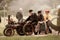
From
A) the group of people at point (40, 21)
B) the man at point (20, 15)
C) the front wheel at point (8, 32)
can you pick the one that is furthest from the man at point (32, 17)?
the front wheel at point (8, 32)

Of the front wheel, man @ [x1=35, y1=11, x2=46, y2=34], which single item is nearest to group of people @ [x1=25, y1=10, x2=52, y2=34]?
man @ [x1=35, y1=11, x2=46, y2=34]

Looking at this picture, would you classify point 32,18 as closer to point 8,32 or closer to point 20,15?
point 20,15

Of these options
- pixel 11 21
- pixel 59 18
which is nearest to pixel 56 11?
pixel 59 18

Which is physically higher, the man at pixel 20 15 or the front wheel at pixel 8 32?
the man at pixel 20 15

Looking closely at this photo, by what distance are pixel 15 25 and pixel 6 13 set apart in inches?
9.0

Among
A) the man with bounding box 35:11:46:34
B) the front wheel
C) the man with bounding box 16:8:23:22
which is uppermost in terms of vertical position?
the man with bounding box 16:8:23:22

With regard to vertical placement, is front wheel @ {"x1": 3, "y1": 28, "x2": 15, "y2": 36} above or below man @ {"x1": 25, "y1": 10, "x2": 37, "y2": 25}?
below

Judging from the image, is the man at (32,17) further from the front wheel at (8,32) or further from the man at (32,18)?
the front wheel at (8,32)

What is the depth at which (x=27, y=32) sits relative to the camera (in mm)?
9000

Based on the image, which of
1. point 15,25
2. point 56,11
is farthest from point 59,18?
point 15,25

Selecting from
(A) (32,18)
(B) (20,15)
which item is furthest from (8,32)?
(A) (32,18)

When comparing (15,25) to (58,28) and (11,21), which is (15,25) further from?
(58,28)

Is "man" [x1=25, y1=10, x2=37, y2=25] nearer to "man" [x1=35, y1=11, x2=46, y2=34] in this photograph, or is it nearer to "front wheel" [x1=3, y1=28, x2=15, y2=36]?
"man" [x1=35, y1=11, x2=46, y2=34]

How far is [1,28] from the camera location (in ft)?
29.3
